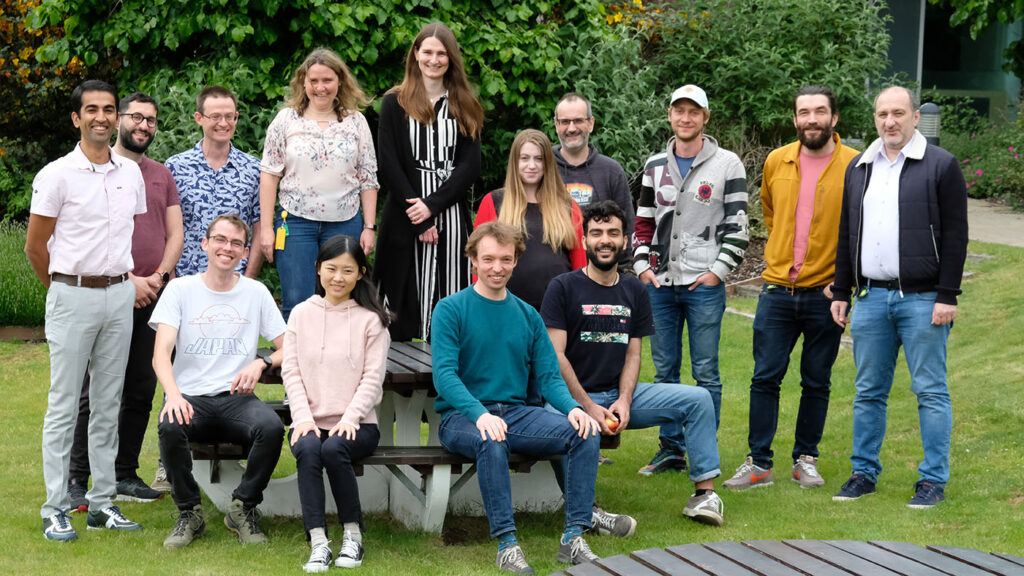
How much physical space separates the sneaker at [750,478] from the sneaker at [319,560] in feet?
7.38

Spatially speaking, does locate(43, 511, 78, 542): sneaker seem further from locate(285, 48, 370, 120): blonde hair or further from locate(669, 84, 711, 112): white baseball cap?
locate(669, 84, 711, 112): white baseball cap

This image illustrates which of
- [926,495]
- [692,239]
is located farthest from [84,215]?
[926,495]

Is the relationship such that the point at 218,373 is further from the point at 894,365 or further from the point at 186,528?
the point at 894,365

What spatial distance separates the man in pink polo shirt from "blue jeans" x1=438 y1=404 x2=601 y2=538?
158 cm

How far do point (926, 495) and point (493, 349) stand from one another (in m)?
2.21

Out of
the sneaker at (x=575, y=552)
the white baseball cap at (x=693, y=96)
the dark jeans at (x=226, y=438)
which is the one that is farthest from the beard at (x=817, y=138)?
the dark jeans at (x=226, y=438)

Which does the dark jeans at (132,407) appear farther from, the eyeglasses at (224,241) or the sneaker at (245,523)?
the sneaker at (245,523)

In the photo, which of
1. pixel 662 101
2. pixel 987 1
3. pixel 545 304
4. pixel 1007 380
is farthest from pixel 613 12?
pixel 545 304

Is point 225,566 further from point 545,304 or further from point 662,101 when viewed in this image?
point 662,101

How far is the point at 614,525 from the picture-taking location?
512 centimetres

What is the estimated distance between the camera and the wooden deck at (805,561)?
3.39m

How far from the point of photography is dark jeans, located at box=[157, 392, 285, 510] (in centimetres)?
483

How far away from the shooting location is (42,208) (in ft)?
15.8

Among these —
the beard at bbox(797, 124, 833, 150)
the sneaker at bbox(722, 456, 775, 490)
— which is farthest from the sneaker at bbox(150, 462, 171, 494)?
the beard at bbox(797, 124, 833, 150)
